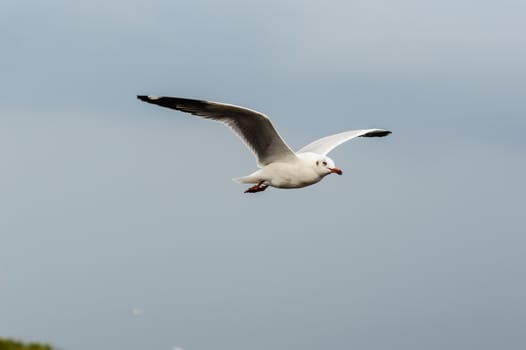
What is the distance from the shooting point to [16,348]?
10930mm

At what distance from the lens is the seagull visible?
19.7 meters

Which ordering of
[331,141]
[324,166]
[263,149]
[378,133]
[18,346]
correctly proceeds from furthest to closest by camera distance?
[378,133]
[331,141]
[263,149]
[324,166]
[18,346]

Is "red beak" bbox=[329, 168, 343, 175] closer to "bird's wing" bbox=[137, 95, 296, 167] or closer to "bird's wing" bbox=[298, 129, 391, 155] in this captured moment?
"bird's wing" bbox=[137, 95, 296, 167]

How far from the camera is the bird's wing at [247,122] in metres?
19.6

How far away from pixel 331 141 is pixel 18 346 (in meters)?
14.3

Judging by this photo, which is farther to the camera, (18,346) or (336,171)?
(336,171)

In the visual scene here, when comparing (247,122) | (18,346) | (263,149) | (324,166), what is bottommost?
(18,346)

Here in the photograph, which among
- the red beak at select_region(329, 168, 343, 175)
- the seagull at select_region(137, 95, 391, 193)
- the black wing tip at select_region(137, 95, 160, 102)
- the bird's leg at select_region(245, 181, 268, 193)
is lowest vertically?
the bird's leg at select_region(245, 181, 268, 193)

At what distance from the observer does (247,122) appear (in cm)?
2047

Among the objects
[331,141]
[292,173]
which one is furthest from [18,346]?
[331,141]

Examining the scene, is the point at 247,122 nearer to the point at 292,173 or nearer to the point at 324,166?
the point at 292,173

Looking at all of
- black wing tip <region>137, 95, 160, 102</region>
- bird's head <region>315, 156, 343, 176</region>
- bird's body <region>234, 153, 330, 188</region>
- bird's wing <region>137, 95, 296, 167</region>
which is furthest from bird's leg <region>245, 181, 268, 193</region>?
black wing tip <region>137, 95, 160, 102</region>

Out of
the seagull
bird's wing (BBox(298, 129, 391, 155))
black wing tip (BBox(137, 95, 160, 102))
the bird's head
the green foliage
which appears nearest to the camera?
the green foliage

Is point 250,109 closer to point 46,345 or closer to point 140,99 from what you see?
point 140,99
